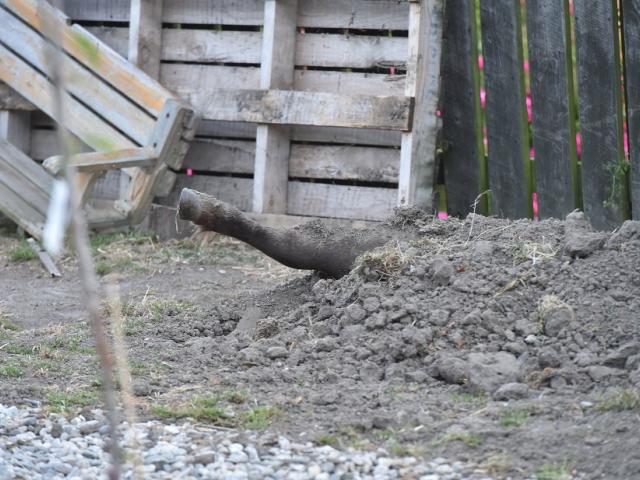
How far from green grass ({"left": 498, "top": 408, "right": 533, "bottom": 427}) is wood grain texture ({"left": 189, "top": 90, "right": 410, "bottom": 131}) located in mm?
3649

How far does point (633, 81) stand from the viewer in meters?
5.81

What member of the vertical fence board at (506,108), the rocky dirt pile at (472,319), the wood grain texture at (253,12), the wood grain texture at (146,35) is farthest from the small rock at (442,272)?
the wood grain texture at (146,35)

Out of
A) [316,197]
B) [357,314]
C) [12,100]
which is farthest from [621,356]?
[12,100]

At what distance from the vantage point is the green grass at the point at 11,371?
3749 millimetres

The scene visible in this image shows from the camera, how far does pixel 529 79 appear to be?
20.4 feet

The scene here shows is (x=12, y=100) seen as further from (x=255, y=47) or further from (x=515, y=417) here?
(x=515, y=417)

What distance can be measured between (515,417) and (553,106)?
3483mm

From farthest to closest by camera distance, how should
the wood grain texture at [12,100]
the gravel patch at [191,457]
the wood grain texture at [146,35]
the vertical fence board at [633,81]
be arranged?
the wood grain texture at [12,100] → the wood grain texture at [146,35] → the vertical fence board at [633,81] → the gravel patch at [191,457]

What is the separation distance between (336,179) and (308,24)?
3.69 feet

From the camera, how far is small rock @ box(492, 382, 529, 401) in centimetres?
324

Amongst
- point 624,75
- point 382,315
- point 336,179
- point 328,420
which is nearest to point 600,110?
point 624,75

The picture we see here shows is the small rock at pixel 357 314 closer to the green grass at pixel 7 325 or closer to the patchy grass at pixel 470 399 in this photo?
the patchy grass at pixel 470 399

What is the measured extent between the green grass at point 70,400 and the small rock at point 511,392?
1340 mm

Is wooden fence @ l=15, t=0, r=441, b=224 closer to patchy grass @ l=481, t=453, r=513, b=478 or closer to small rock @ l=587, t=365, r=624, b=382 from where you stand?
small rock @ l=587, t=365, r=624, b=382
